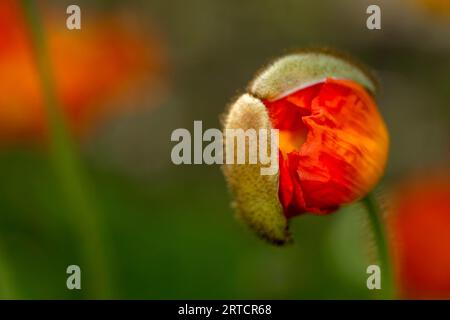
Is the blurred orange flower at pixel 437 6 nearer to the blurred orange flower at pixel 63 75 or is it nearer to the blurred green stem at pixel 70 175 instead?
the blurred orange flower at pixel 63 75

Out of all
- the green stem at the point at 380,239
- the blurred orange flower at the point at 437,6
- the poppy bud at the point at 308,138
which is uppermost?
the blurred orange flower at the point at 437,6

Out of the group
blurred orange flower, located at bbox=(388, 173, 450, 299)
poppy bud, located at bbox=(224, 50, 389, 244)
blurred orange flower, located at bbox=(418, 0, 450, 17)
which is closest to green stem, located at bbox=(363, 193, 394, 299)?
poppy bud, located at bbox=(224, 50, 389, 244)

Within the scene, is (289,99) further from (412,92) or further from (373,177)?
(412,92)

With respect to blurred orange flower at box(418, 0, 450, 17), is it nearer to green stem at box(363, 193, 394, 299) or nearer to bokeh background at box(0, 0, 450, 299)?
bokeh background at box(0, 0, 450, 299)

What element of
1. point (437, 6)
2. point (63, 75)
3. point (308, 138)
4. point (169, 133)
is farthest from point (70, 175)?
point (169, 133)

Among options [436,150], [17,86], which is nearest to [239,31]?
[436,150]

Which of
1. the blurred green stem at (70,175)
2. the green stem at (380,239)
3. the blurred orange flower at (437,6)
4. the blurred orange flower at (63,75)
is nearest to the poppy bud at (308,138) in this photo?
the green stem at (380,239)
